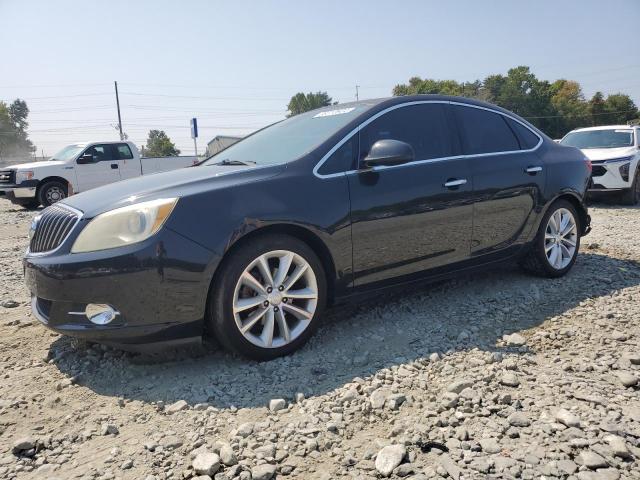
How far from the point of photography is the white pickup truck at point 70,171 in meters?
13.0

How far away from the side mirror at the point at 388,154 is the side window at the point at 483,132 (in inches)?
35.3

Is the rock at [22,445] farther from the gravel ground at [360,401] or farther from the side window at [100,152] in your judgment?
the side window at [100,152]

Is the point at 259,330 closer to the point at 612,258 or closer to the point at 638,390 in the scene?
the point at 638,390

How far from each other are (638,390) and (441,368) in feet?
3.25

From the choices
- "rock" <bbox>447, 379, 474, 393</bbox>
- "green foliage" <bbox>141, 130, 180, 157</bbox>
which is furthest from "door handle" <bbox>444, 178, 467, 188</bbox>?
"green foliage" <bbox>141, 130, 180, 157</bbox>

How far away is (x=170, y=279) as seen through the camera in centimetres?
269

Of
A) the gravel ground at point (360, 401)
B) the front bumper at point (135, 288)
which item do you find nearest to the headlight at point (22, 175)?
the gravel ground at point (360, 401)

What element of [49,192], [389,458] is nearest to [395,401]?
[389,458]

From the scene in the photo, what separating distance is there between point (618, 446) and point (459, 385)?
76 cm

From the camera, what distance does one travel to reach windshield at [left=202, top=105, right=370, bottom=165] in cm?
343

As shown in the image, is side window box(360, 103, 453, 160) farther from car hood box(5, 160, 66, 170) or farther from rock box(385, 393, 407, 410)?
car hood box(5, 160, 66, 170)

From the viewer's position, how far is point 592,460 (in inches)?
76.7

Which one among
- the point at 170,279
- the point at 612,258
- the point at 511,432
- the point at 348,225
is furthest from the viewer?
the point at 612,258

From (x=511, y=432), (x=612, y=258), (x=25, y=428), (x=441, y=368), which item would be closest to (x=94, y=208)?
(x=25, y=428)
